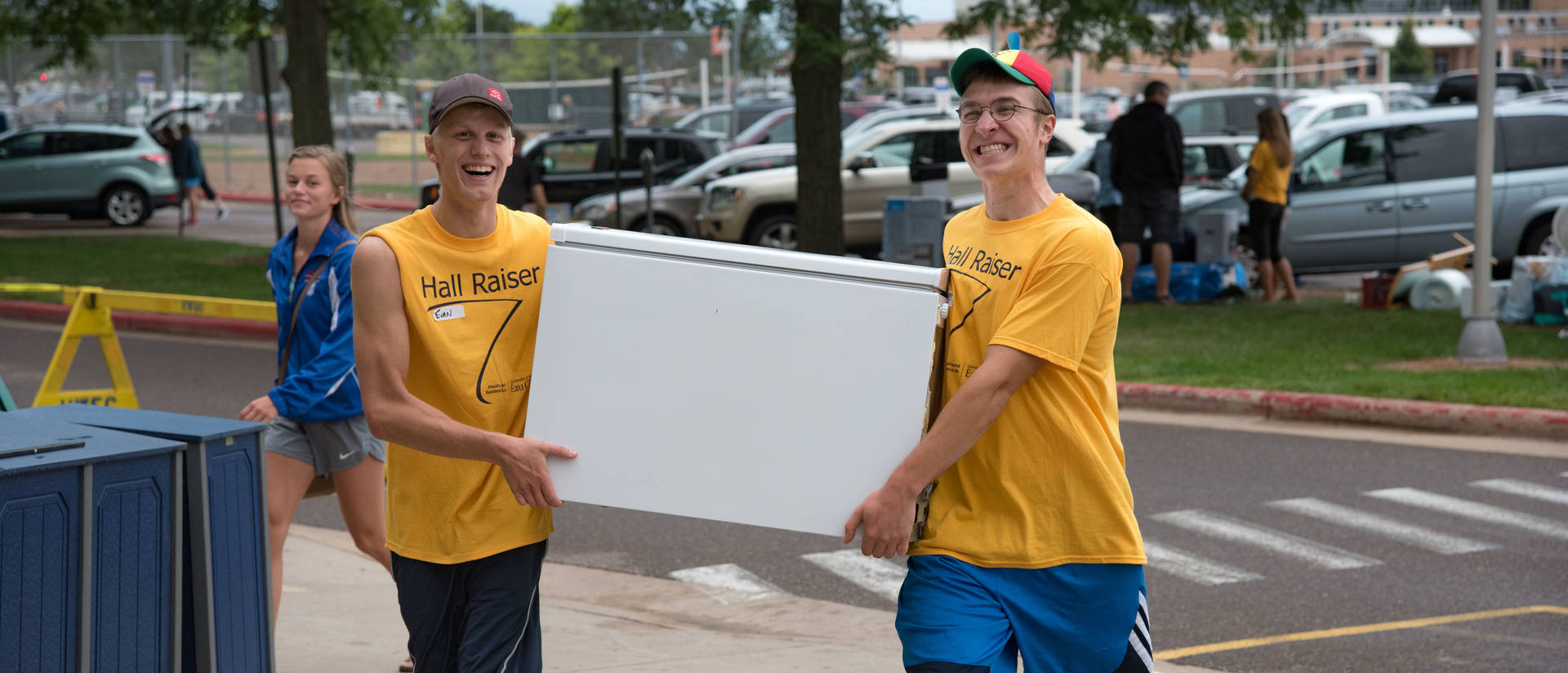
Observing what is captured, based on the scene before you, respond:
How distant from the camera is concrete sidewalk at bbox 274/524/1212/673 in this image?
5.20 metres

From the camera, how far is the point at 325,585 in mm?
6324

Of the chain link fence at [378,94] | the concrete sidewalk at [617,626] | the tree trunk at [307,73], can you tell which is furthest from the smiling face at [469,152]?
the chain link fence at [378,94]

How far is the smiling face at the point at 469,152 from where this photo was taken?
3.21m

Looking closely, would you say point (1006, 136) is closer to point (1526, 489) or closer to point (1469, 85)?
point (1526, 489)

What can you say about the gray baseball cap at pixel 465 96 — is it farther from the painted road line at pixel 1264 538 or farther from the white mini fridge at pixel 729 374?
the painted road line at pixel 1264 538

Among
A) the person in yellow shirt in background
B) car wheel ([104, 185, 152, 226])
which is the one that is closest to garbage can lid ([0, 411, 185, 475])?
the person in yellow shirt in background

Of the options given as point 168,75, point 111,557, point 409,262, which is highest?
point 168,75

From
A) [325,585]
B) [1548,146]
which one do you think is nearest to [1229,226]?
[1548,146]

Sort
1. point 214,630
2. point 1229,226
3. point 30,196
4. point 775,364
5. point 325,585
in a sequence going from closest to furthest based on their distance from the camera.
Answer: point 775,364, point 214,630, point 325,585, point 1229,226, point 30,196

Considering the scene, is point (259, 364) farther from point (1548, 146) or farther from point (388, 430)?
point (1548, 146)

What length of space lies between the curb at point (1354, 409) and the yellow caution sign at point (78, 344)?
6.40 meters

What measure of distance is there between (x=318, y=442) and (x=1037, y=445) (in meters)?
2.64

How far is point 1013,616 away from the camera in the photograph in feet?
10.0

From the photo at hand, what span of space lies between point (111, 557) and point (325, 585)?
311 cm
